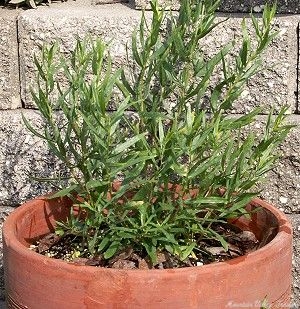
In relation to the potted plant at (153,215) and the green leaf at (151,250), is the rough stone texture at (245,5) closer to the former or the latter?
the potted plant at (153,215)

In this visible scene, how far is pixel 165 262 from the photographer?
163 centimetres

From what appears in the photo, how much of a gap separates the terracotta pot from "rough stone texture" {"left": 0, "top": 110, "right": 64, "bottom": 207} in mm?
492

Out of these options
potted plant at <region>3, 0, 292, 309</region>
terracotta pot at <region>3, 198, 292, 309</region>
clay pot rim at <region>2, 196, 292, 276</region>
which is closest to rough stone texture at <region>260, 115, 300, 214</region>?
potted plant at <region>3, 0, 292, 309</region>

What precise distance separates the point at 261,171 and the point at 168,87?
1.23 ft

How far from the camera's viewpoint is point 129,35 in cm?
203

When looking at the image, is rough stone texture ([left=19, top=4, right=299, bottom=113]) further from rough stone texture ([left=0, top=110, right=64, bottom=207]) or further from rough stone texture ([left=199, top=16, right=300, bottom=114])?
rough stone texture ([left=0, top=110, right=64, bottom=207])

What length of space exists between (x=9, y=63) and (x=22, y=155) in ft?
0.84

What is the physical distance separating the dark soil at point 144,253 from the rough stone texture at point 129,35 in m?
0.41

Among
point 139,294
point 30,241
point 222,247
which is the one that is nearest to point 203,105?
point 222,247

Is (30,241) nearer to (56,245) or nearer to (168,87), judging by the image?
(56,245)

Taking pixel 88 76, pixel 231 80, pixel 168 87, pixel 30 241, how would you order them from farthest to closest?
pixel 88 76
pixel 168 87
pixel 30 241
pixel 231 80

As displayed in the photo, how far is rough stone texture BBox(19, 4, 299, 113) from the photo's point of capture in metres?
2.00

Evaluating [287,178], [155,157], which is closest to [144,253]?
[155,157]

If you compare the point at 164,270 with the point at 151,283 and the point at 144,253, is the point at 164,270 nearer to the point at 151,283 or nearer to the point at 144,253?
the point at 151,283
